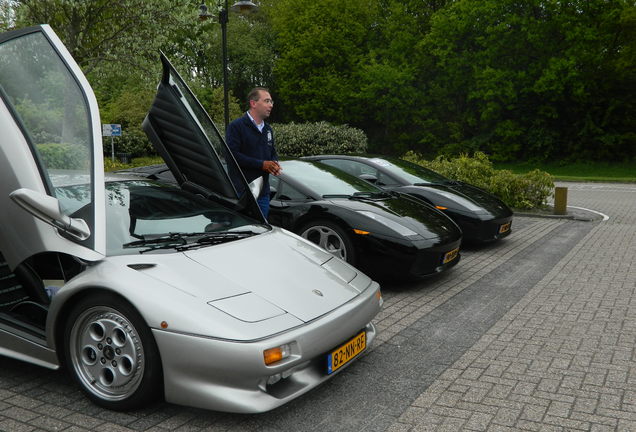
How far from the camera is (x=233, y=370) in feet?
9.21

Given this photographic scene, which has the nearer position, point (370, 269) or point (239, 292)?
point (239, 292)

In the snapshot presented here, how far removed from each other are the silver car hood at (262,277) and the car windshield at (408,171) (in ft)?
15.4

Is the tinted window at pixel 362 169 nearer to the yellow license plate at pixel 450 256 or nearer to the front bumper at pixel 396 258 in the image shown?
the yellow license plate at pixel 450 256

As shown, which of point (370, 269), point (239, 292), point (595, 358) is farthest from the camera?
point (370, 269)

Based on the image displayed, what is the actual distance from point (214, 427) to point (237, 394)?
0.32 metres

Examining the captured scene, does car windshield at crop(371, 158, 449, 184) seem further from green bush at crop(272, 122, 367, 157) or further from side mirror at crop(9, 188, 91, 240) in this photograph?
green bush at crop(272, 122, 367, 157)

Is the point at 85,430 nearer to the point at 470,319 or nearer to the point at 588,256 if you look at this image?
the point at 470,319

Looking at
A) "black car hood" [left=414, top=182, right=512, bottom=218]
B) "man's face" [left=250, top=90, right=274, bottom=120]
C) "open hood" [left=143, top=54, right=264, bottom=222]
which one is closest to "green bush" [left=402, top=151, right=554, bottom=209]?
"black car hood" [left=414, top=182, right=512, bottom=218]

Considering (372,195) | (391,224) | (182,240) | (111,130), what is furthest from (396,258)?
(111,130)

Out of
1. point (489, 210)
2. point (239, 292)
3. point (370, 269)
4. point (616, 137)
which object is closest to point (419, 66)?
point (616, 137)

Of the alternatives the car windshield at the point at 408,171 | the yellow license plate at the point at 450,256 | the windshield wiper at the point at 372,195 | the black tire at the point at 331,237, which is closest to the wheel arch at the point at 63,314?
the black tire at the point at 331,237

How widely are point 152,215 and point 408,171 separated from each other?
5.59 metres

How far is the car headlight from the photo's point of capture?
577 cm

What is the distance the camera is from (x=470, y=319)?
4969 mm
